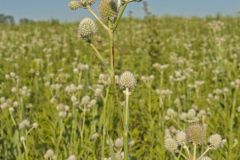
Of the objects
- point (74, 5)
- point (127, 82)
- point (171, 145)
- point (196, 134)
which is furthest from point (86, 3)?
point (171, 145)

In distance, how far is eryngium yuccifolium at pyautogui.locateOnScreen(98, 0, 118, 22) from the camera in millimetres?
1905

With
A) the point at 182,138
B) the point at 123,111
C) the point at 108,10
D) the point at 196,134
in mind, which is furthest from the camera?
the point at 123,111

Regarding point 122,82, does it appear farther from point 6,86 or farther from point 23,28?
point 23,28

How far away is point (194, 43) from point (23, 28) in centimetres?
747

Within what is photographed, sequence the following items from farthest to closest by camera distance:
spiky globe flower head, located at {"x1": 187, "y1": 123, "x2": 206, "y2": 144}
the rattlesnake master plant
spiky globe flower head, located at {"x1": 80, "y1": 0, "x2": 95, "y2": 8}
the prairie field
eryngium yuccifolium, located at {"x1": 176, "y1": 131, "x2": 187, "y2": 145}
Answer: the prairie field, eryngium yuccifolium, located at {"x1": 176, "y1": 131, "x2": 187, "y2": 145}, spiky globe flower head, located at {"x1": 187, "y1": 123, "x2": 206, "y2": 144}, spiky globe flower head, located at {"x1": 80, "y1": 0, "x2": 95, "y2": 8}, the rattlesnake master plant

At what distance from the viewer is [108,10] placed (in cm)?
191

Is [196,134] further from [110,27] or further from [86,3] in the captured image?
[86,3]

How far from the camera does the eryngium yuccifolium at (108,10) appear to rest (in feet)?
6.25

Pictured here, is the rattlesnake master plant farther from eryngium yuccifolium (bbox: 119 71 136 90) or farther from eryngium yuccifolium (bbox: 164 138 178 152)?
eryngium yuccifolium (bbox: 164 138 178 152)

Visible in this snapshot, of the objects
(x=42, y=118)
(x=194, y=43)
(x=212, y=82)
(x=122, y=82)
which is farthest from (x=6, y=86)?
(x=194, y=43)

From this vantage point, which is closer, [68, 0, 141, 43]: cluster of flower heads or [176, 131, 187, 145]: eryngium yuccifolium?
[68, 0, 141, 43]: cluster of flower heads

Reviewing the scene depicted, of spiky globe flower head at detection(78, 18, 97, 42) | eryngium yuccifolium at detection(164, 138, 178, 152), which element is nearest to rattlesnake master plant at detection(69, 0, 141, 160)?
spiky globe flower head at detection(78, 18, 97, 42)

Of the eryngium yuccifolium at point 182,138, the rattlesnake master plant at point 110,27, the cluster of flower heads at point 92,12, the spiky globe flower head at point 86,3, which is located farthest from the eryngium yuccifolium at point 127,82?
the eryngium yuccifolium at point 182,138

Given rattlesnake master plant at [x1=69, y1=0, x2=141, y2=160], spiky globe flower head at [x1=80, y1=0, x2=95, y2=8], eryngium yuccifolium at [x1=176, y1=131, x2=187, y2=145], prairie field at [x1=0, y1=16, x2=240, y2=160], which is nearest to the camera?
rattlesnake master plant at [x1=69, y1=0, x2=141, y2=160]
